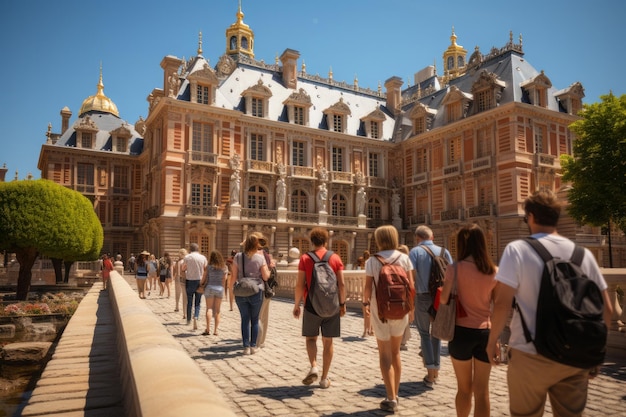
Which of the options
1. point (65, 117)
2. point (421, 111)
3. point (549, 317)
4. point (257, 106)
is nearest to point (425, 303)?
point (549, 317)

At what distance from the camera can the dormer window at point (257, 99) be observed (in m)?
34.0

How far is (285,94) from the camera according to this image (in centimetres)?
3734

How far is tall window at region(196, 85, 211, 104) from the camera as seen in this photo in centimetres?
3212

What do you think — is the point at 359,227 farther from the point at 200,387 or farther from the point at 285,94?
the point at 200,387

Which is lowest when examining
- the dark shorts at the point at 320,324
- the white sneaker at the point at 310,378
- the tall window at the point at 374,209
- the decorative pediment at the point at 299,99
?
the white sneaker at the point at 310,378

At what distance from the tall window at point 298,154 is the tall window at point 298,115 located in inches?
61.1

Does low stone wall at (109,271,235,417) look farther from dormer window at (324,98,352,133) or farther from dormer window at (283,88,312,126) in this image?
dormer window at (324,98,352,133)

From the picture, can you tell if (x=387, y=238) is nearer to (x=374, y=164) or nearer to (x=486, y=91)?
(x=486, y=91)

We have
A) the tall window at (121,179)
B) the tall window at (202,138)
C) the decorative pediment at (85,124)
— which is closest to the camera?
the tall window at (202,138)

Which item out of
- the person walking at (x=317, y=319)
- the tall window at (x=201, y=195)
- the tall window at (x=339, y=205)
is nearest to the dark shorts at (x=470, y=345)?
Answer: the person walking at (x=317, y=319)

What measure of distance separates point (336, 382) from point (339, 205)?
102 feet

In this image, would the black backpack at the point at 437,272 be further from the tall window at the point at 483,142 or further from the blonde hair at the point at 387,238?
the tall window at the point at 483,142

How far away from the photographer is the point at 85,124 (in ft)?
136

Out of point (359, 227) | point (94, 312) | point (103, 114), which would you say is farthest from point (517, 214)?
point (103, 114)
